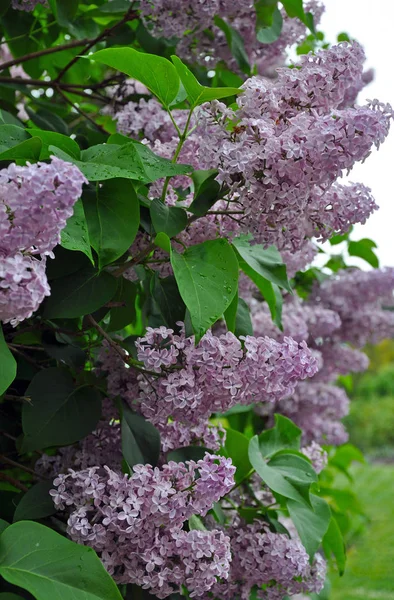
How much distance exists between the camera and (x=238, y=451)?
1.26 m

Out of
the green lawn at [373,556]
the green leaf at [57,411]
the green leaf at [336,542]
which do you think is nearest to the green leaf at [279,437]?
the green leaf at [336,542]

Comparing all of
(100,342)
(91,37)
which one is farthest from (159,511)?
(91,37)

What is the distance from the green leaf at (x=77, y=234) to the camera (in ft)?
2.51

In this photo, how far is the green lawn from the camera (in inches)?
224

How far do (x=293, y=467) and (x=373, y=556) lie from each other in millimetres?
6100

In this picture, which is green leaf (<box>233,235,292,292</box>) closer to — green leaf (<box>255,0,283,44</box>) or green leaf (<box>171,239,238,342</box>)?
green leaf (<box>171,239,238,342</box>)

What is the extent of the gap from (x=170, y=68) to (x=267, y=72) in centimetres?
123

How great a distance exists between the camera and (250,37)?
5.13ft

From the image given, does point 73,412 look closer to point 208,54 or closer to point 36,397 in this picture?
point 36,397

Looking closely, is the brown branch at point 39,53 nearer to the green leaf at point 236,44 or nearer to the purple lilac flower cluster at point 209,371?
the green leaf at point 236,44

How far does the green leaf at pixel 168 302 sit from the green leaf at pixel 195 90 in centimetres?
25

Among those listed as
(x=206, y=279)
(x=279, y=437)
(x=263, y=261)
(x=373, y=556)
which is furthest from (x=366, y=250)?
(x=373, y=556)

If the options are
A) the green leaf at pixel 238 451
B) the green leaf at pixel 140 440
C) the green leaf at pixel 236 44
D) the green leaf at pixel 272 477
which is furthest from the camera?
the green leaf at pixel 236 44

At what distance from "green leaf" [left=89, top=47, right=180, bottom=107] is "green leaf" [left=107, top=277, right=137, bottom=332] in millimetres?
271
